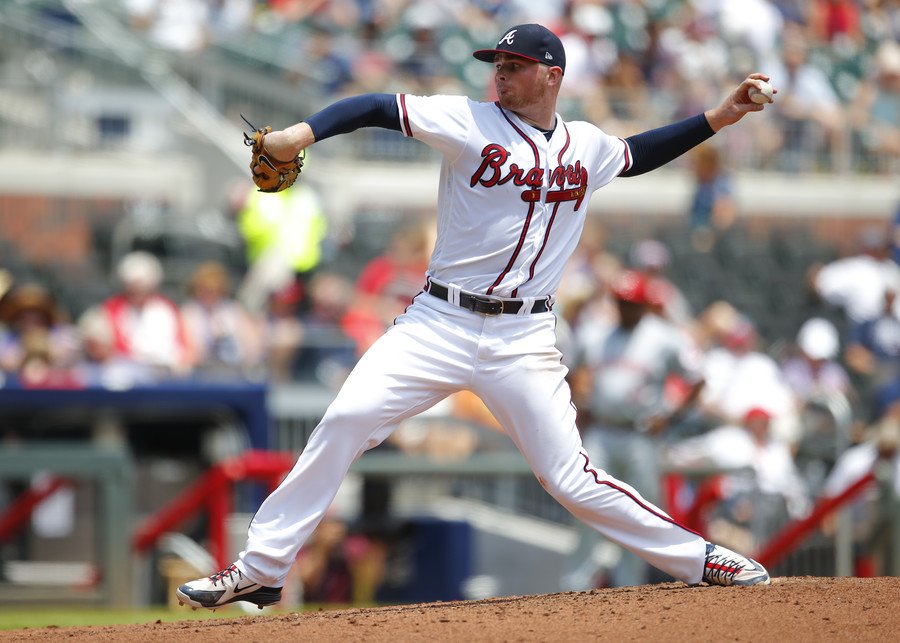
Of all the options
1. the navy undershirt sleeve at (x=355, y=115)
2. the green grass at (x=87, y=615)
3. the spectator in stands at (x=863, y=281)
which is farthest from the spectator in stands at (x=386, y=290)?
the navy undershirt sleeve at (x=355, y=115)

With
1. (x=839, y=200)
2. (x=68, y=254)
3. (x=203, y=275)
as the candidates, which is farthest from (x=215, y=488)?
(x=839, y=200)

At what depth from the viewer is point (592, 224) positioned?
43.7 ft

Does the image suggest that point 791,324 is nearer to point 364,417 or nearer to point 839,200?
point 839,200

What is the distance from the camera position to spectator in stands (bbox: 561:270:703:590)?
778cm

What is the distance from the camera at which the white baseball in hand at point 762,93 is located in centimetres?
504

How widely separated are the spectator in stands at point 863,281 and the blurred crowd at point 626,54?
289cm

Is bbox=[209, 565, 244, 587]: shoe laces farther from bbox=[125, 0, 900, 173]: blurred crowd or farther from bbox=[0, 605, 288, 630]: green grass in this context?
bbox=[125, 0, 900, 173]: blurred crowd

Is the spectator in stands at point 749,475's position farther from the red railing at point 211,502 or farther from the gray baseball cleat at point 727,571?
the gray baseball cleat at point 727,571

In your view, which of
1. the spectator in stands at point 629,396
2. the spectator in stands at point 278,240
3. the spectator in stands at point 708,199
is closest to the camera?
the spectator in stands at point 629,396

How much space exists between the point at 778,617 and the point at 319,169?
10.4 m

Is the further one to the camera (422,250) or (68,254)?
(68,254)

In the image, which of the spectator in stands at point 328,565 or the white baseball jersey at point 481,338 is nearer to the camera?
the white baseball jersey at point 481,338

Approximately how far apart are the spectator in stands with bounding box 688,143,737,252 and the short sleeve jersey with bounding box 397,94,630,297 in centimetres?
897

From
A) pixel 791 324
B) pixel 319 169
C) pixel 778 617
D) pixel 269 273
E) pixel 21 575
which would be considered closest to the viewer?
pixel 778 617
